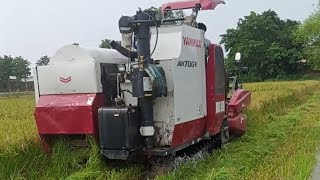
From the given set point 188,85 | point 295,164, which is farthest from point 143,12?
point 295,164

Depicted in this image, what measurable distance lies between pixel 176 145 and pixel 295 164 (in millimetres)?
1761

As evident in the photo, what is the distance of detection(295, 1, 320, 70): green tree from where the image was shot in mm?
53719

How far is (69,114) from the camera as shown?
6.38m

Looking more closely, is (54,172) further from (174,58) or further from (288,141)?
(288,141)

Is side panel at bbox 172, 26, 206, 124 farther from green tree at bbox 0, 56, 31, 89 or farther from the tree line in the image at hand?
green tree at bbox 0, 56, 31, 89

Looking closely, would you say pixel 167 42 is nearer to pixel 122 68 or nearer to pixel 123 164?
pixel 122 68

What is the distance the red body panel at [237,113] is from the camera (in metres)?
9.92

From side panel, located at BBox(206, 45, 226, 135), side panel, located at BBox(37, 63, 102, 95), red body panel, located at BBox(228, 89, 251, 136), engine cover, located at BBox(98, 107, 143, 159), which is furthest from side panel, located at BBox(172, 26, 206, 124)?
red body panel, located at BBox(228, 89, 251, 136)

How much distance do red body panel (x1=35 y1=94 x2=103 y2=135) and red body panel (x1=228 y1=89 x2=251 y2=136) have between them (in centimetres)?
413

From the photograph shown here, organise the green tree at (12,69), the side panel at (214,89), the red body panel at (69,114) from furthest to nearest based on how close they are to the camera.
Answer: the green tree at (12,69)
the side panel at (214,89)
the red body panel at (69,114)

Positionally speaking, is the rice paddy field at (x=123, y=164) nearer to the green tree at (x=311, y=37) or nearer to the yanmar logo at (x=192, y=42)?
the yanmar logo at (x=192, y=42)

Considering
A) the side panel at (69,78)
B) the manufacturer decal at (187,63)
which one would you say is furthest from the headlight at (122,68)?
the manufacturer decal at (187,63)

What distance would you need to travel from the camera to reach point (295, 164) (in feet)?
21.9

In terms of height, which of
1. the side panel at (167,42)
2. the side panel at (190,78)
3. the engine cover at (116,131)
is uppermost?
the side panel at (167,42)
